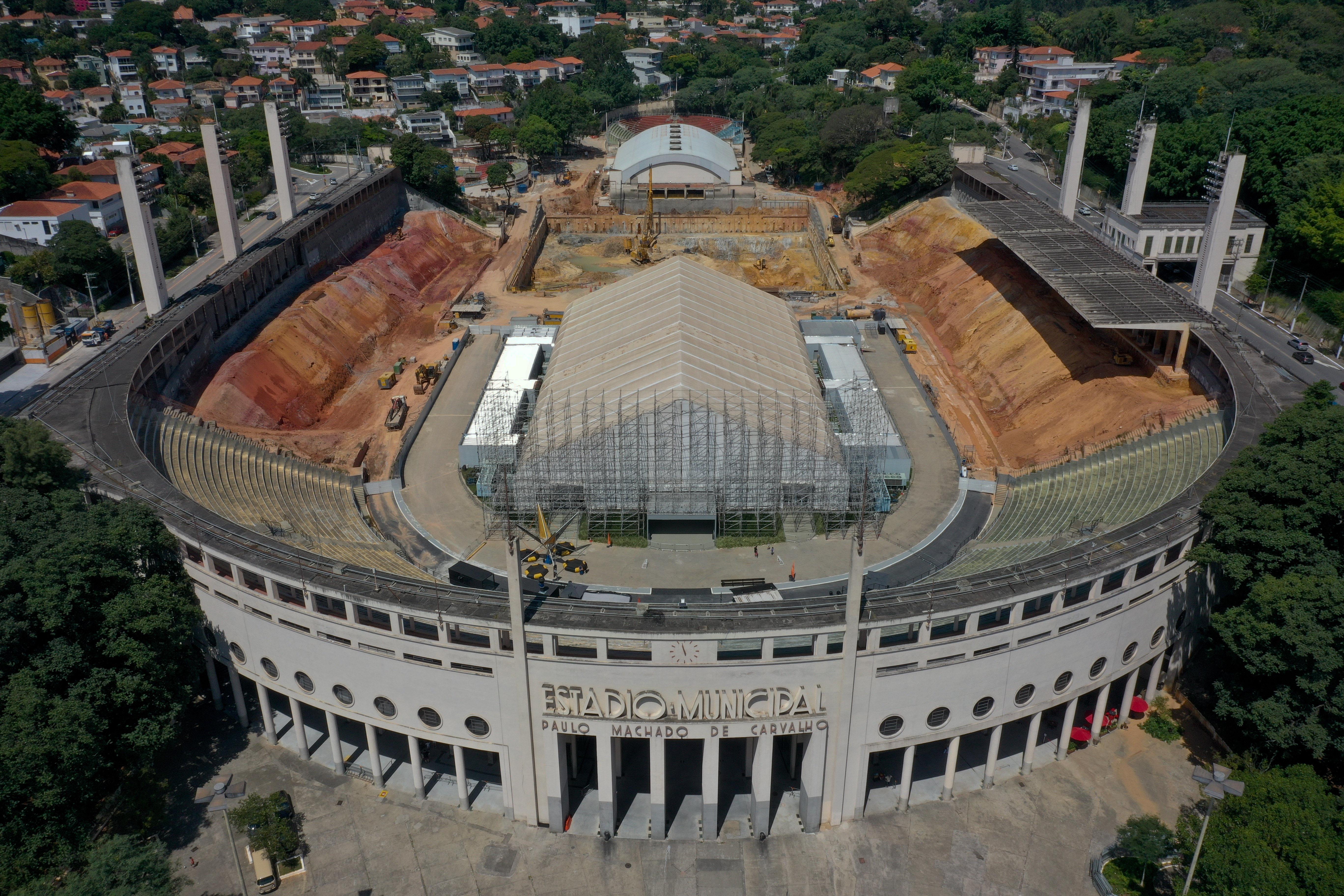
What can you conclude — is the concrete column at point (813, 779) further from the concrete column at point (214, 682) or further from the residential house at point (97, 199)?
the residential house at point (97, 199)

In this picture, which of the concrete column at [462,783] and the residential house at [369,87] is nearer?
the concrete column at [462,783]

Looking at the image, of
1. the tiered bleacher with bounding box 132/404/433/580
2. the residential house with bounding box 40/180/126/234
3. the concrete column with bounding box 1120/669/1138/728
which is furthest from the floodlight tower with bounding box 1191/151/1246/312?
the residential house with bounding box 40/180/126/234

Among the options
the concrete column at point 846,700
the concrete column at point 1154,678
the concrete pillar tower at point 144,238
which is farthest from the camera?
Result: the concrete pillar tower at point 144,238

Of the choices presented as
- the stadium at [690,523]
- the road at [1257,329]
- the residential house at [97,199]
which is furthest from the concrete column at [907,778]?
the residential house at [97,199]

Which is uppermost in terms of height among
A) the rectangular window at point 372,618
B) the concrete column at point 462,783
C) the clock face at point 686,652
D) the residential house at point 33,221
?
the residential house at point 33,221

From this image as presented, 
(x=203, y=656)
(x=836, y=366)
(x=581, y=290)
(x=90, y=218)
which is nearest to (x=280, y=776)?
(x=203, y=656)

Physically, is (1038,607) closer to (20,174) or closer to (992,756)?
(992,756)

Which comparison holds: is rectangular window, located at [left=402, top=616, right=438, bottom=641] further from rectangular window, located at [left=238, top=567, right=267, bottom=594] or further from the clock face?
the clock face
